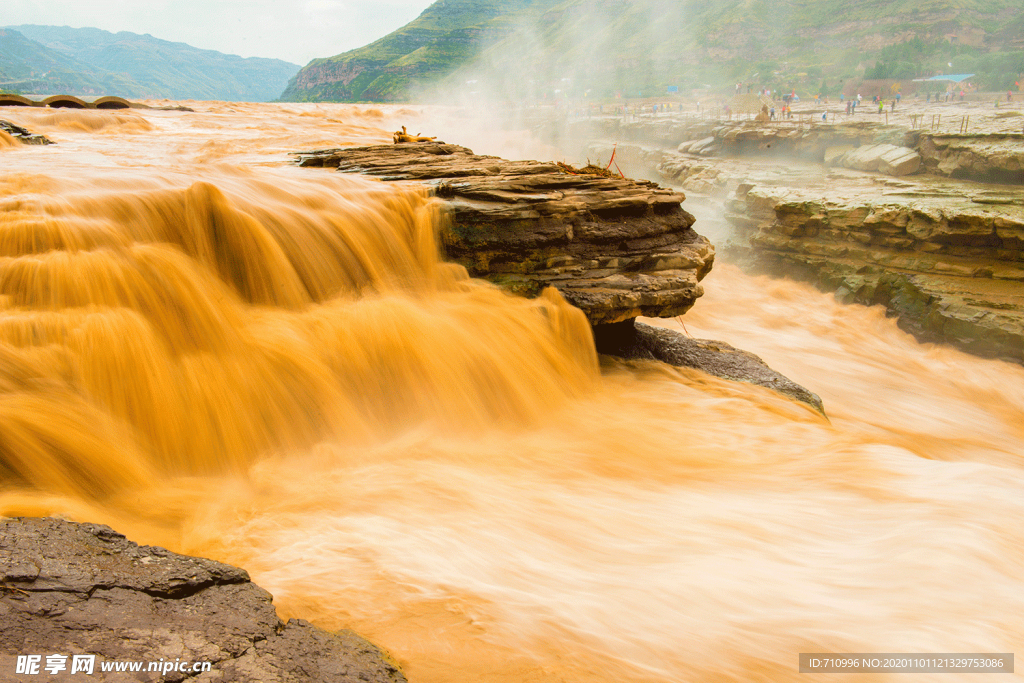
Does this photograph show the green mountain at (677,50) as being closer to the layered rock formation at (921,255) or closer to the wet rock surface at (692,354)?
the layered rock formation at (921,255)

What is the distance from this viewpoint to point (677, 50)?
74562mm

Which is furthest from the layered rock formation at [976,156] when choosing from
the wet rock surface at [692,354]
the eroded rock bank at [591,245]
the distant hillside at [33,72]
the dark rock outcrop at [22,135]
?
the distant hillside at [33,72]

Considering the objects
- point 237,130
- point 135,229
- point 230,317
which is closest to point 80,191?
point 135,229

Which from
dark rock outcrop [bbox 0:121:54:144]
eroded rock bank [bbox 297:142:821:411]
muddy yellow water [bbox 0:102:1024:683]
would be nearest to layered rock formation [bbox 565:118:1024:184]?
muddy yellow water [bbox 0:102:1024:683]

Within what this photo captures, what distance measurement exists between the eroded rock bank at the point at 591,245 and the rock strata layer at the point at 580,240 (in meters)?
0.01

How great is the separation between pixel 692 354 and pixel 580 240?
6.21 feet

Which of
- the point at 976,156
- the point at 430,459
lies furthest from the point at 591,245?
the point at 976,156

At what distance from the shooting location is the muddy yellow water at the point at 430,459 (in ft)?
8.05

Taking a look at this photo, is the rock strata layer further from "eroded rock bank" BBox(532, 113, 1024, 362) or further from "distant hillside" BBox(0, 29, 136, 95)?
"distant hillside" BBox(0, 29, 136, 95)

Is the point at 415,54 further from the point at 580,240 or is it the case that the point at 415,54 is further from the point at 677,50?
the point at 580,240

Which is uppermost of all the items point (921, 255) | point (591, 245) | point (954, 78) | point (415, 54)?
point (415, 54)

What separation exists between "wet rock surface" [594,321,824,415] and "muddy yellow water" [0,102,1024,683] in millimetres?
342

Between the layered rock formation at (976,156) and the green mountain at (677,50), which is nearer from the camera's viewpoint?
the layered rock formation at (976,156)

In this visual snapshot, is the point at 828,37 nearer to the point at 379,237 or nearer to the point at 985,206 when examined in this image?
the point at 985,206
